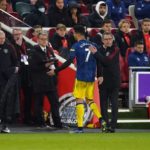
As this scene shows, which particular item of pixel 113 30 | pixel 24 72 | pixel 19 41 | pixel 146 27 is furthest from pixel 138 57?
pixel 19 41

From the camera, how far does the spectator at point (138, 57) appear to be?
58.8ft

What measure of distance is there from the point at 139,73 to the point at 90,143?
4.77 metres

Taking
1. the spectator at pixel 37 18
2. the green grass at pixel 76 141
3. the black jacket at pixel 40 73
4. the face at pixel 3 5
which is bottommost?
the green grass at pixel 76 141

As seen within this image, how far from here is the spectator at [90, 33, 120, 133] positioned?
15.8m

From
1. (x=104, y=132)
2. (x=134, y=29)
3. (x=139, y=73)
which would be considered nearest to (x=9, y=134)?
(x=104, y=132)

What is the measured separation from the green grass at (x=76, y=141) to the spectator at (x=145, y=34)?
155 inches

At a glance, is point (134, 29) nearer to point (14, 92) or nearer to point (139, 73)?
point (139, 73)

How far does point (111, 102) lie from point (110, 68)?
721 mm

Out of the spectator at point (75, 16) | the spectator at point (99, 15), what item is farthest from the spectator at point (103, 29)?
the spectator at point (99, 15)

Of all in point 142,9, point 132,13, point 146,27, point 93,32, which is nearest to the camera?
point 93,32

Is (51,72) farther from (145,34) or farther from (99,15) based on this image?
(99,15)

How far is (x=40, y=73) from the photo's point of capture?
A: 1691 cm

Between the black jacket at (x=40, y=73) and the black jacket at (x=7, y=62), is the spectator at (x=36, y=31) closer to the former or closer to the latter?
the black jacket at (x=40, y=73)

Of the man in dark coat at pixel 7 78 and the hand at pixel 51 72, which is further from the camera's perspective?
the hand at pixel 51 72
